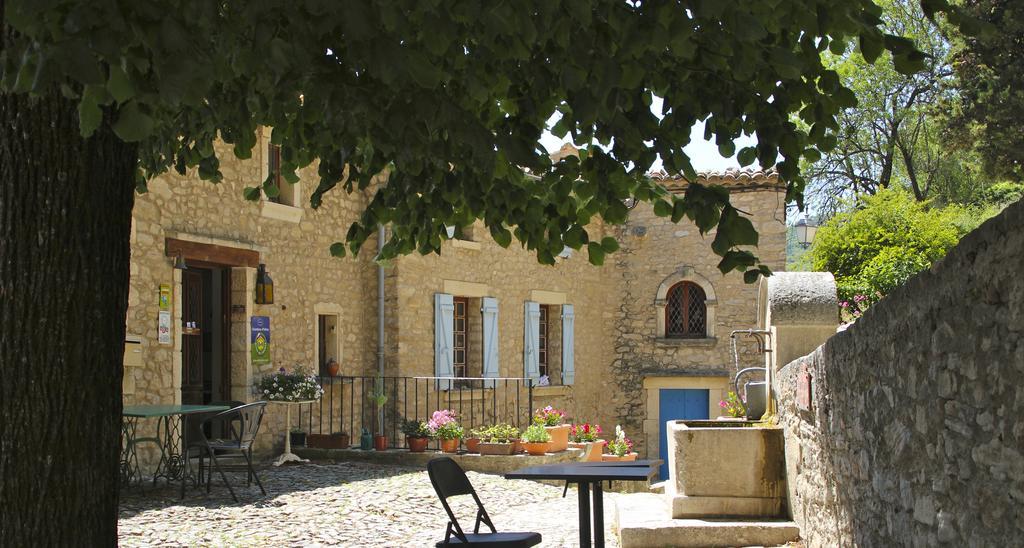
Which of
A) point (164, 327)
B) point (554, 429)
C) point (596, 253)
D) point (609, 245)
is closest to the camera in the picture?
point (596, 253)

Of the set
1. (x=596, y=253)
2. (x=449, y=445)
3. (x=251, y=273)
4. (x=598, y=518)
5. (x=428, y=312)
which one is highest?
(x=251, y=273)

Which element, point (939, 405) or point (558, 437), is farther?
point (558, 437)

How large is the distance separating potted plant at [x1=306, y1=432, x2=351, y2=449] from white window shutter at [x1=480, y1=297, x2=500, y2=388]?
325 centimetres

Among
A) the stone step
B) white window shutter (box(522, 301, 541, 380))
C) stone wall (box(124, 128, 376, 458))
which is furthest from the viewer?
white window shutter (box(522, 301, 541, 380))

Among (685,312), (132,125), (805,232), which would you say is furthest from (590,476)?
(685,312)

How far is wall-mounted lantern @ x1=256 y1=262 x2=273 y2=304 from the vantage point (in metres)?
11.1

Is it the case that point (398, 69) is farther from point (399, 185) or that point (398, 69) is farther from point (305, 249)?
point (305, 249)

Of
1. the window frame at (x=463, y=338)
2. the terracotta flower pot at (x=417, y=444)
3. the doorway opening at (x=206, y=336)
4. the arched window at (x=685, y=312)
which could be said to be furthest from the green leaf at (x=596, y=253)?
the arched window at (x=685, y=312)

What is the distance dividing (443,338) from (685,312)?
5.69m

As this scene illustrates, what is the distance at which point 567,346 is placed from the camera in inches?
666

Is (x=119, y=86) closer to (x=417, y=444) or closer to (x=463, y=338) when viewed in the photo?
(x=417, y=444)

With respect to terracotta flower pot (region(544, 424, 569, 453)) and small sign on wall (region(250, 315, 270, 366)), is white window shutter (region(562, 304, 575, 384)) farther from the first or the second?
small sign on wall (region(250, 315, 270, 366))

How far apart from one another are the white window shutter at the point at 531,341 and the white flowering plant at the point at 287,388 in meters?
5.33

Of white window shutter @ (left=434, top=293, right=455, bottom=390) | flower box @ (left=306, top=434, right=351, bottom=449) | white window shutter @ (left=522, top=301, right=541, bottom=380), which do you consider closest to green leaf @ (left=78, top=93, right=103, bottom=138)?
flower box @ (left=306, top=434, right=351, bottom=449)
